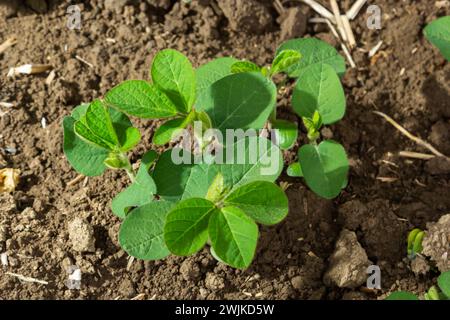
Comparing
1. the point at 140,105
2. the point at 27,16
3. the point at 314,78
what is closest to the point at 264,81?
the point at 314,78

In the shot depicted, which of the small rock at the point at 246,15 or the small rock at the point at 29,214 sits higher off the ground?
the small rock at the point at 246,15

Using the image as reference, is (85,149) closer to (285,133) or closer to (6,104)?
(6,104)

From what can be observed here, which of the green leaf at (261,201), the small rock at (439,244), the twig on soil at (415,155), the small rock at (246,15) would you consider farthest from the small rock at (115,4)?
the small rock at (439,244)

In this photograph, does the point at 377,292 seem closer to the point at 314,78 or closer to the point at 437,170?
the point at 437,170

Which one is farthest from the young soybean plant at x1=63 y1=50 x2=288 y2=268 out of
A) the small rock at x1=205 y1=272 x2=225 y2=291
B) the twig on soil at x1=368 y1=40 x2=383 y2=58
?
the twig on soil at x1=368 y1=40 x2=383 y2=58

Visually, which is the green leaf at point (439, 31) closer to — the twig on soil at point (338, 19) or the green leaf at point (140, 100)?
the twig on soil at point (338, 19)

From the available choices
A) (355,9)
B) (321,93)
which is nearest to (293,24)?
(355,9)
